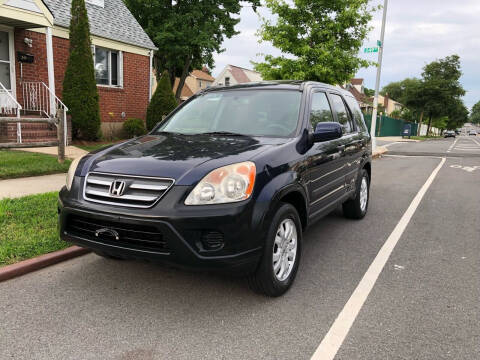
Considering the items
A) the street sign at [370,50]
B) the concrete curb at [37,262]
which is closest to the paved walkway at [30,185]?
the concrete curb at [37,262]

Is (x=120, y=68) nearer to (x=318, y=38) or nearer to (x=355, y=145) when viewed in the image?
(x=318, y=38)

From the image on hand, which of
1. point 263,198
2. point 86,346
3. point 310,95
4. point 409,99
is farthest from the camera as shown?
point 409,99

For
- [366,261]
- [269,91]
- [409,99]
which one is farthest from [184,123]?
[409,99]

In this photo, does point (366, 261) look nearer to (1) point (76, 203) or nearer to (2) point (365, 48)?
(1) point (76, 203)

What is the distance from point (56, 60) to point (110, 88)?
2331 mm

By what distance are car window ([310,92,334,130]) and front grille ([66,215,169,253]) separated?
206 centimetres

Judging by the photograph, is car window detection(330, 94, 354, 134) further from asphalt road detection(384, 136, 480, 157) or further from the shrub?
asphalt road detection(384, 136, 480, 157)

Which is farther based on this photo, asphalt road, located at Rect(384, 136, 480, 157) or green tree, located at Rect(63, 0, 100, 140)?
asphalt road, located at Rect(384, 136, 480, 157)

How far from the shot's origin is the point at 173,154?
3.22 meters

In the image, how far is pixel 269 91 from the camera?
14.2ft

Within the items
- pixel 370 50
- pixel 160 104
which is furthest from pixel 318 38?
pixel 160 104

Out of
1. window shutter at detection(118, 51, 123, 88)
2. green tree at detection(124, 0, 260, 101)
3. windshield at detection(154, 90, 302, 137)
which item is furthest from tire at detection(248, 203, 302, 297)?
green tree at detection(124, 0, 260, 101)

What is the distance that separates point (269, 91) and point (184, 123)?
100cm

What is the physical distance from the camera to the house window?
15.1 m
